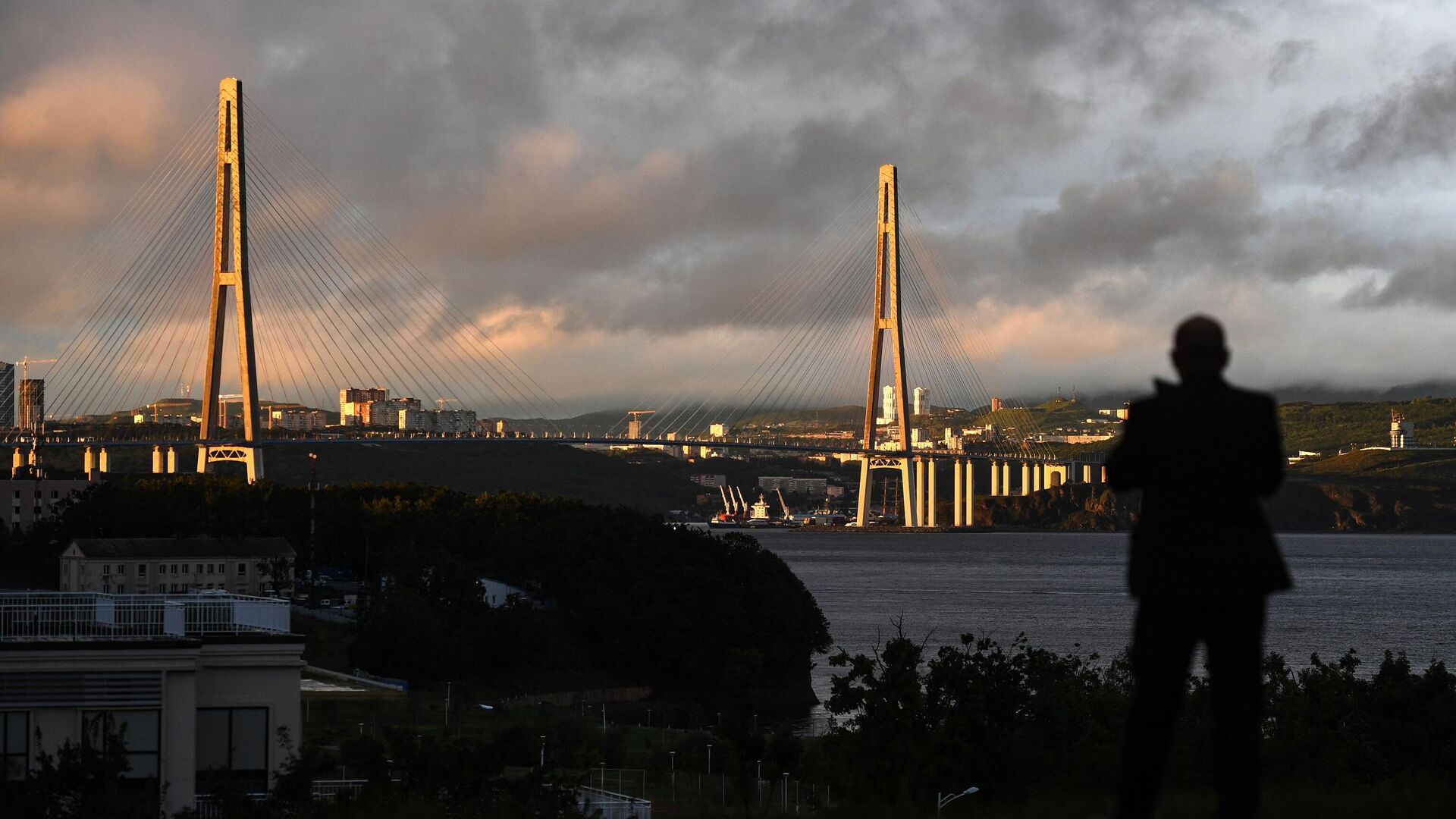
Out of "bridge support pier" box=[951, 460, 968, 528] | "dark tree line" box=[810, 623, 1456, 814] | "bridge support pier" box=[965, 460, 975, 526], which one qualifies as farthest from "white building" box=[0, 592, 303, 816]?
"bridge support pier" box=[951, 460, 968, 528]

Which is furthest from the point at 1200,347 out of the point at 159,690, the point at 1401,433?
the point at 1401,433

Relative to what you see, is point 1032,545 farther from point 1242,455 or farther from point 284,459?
point 1242,455

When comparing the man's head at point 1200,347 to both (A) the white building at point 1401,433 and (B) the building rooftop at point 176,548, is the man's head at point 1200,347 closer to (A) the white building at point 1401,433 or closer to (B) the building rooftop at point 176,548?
(B) the building rooftop at point 176,548

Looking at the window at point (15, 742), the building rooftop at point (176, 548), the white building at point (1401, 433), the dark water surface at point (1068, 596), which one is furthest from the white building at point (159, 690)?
the white building at point (1401, 433)

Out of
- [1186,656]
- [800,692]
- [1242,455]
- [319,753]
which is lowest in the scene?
[800,692]

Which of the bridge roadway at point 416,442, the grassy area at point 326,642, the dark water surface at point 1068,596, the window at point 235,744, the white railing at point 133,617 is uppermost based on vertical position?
the bridge roadway at point 416,442

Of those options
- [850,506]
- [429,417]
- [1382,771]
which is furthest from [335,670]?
[850,506]

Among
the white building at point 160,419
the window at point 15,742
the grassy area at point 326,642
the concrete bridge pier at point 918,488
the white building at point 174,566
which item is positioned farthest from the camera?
the concrete bridge pier at point 918,488
